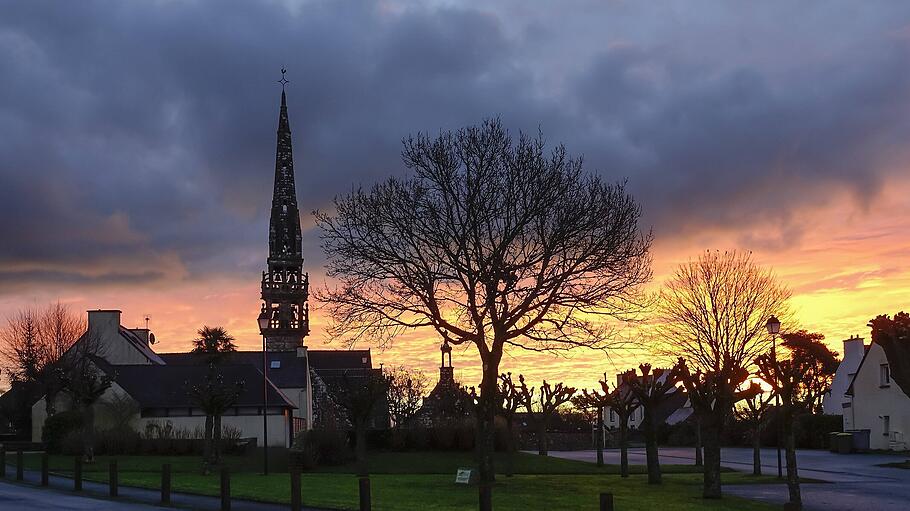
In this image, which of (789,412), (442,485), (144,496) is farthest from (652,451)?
(144,496)

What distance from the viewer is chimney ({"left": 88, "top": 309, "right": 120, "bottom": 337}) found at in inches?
3172

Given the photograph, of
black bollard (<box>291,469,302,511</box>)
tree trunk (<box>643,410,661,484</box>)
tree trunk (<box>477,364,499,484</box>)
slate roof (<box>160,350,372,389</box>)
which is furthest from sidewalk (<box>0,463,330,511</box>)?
slate roof (<box>160,350,372,389</box>)

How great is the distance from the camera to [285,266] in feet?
429

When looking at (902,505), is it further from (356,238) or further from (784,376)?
(356,238)

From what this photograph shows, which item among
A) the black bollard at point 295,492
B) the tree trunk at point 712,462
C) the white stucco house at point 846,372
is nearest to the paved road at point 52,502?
the black bollard at point 295,492

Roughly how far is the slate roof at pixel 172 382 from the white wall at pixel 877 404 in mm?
36173

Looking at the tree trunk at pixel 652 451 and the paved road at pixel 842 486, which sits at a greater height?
the tree trunk at pixel 652 451

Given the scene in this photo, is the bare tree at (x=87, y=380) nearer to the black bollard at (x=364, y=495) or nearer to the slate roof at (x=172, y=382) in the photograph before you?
the slate roof at (x=172, y=382)

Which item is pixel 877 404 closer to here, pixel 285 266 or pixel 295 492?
pixel 295 492

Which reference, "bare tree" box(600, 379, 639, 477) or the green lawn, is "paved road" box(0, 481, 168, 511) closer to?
the green lawn

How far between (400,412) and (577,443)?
15657 millimetres

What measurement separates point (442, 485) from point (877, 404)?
36.0 metres

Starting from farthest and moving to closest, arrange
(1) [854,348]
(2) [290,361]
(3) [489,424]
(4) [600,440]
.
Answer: (2) [290,361] < (1) [854,348] < (4) [600,440] < (3) [489,424]

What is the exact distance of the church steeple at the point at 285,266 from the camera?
127188 mm
